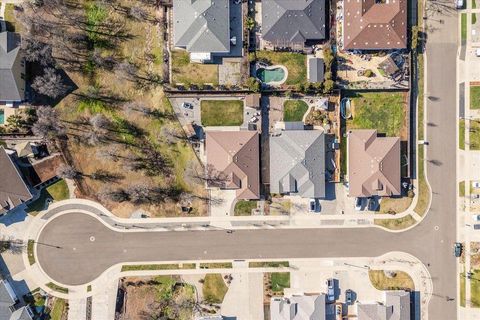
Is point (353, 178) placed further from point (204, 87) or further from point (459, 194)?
point (204, 87)

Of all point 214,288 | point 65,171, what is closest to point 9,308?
point 65,171

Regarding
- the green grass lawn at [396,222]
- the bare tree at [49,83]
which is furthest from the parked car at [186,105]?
the green grass lawn at [396,222]

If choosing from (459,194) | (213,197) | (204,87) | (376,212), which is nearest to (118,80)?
(204,87)

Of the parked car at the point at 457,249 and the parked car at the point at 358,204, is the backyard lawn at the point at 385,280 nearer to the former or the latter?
the parked car at the point at 457,249

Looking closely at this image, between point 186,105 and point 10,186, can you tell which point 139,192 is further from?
point 10,186

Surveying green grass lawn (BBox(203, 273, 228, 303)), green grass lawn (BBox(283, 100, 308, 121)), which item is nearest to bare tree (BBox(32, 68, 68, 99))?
green grass lawn (BBox(283, 100, 308, 121))

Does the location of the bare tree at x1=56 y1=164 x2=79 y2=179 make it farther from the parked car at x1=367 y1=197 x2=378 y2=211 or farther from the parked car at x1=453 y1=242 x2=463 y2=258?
the parked car at x1=453 y1=242 x2=463 y2=258
